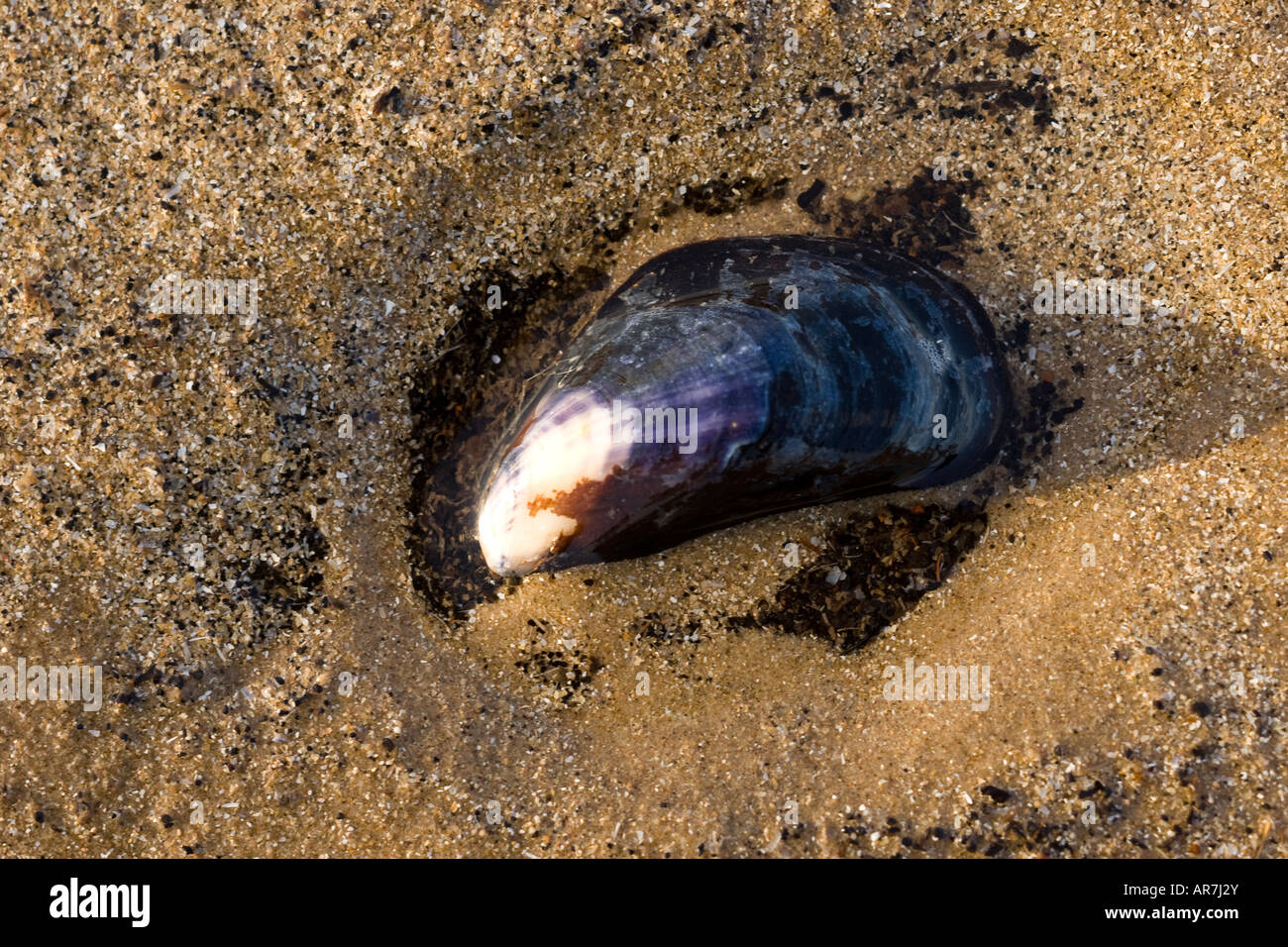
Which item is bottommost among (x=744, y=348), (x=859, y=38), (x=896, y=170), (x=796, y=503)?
(x=796, y=503)

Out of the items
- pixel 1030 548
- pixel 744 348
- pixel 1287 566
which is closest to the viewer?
pixel 744 348

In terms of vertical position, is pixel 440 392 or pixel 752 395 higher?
pixel 440 392

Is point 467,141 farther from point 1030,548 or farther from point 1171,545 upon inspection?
point 1171,545

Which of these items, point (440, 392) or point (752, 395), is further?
point (440, 392)

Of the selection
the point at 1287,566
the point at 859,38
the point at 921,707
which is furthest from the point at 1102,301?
the point at 921,707

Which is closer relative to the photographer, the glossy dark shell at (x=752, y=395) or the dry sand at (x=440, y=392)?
the glossy dark shell at (x=752, y=395)
